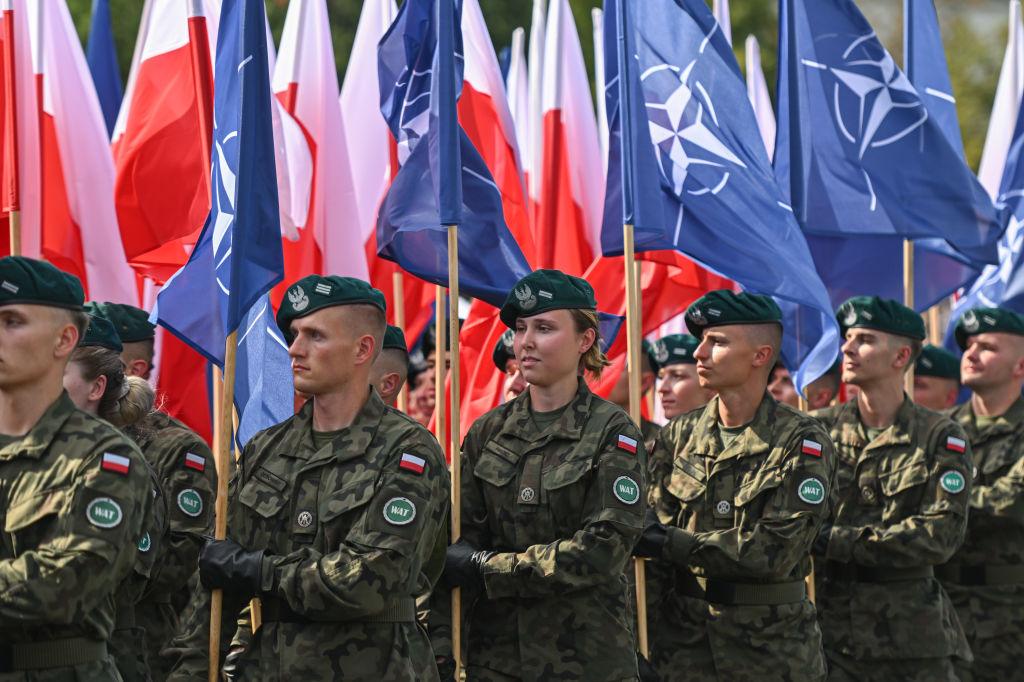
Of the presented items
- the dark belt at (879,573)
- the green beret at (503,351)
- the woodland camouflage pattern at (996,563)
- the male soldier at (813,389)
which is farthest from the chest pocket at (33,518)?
the male soldier at (813,389)

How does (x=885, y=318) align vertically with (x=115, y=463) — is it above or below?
below

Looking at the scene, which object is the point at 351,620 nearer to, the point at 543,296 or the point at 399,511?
the point at 399,511

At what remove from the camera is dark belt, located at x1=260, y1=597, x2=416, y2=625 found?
5.48 meters

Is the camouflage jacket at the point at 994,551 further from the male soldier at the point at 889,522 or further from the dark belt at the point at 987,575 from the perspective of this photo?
the male soldier at the point at 889,522

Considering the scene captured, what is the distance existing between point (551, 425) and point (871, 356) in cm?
255

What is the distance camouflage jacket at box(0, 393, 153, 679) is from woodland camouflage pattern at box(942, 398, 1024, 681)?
5.82 meters

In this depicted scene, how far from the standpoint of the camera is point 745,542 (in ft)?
22.6

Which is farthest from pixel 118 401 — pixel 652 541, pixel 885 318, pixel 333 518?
pixel 885 318

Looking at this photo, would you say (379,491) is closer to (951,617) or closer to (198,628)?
(198,628)

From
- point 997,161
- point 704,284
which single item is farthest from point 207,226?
point 997,161

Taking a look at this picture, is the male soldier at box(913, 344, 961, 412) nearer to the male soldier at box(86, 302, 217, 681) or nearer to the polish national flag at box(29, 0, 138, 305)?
the polish national flag at box(29, 0, 138, 305)

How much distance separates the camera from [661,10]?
8.62 m

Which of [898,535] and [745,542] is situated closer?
[745,542]

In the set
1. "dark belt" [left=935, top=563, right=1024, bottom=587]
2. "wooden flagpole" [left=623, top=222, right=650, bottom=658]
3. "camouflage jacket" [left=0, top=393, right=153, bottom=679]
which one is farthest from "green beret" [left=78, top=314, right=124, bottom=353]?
"dark belt" [left=935, top=563, right=1024, bottom=587]
